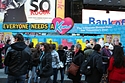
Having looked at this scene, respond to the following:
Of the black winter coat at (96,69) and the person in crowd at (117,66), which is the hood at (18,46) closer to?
the black winter coat at (96,69)

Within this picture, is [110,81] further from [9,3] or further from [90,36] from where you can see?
[9,3]

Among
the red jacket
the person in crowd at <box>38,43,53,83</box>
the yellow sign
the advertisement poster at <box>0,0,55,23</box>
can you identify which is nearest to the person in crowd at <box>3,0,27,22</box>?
the advertisement poster at <box>0,0,55,23</box>

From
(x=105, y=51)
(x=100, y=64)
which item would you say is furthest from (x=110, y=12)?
(x=100, y=64)

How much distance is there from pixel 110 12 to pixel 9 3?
33.8 ft

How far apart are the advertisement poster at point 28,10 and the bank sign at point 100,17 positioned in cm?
330

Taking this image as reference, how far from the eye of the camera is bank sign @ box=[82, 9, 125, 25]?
102ft

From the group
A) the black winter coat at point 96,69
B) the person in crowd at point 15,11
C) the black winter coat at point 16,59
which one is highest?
the person in crowd at point 15,11

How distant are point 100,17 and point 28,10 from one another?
7240 millimetres

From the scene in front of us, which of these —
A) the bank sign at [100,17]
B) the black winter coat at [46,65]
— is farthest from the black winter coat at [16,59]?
the bank sign at [100,17]

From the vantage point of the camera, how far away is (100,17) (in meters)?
31.6

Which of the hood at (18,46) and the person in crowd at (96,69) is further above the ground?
the hood at (18,46)

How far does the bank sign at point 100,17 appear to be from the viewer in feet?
102

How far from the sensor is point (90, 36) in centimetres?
2158

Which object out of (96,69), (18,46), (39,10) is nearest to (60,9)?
(39,10)
